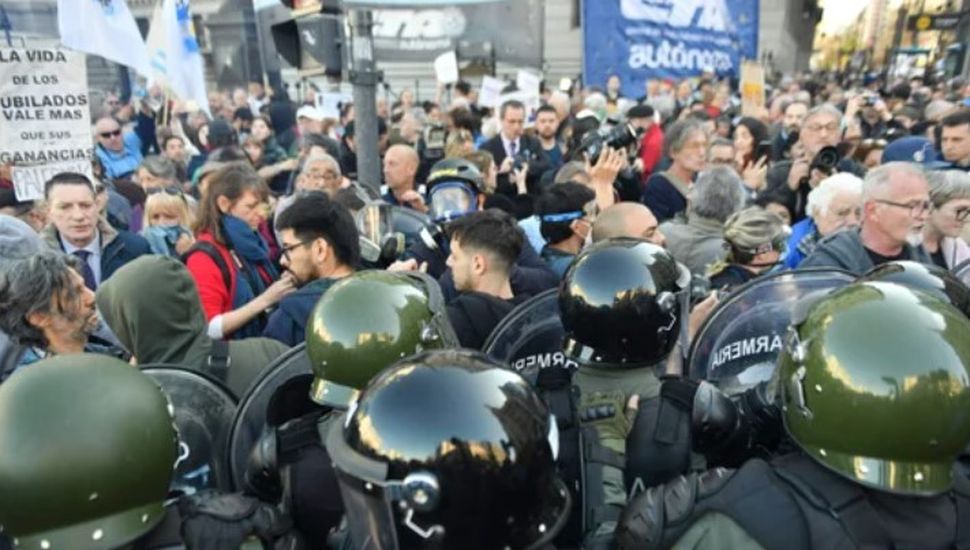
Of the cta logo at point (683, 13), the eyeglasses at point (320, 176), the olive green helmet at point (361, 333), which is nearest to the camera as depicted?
the olive green helmet at point (361, 333)

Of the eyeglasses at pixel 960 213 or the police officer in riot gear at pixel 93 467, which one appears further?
the eyeglasses at pixel 960 213

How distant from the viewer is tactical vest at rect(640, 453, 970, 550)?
161 centimetres

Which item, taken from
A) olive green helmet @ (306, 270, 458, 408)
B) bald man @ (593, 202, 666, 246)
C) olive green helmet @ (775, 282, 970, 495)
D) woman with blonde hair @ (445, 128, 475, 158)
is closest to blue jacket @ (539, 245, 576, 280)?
bald man @ (593, 202, 666, 246)

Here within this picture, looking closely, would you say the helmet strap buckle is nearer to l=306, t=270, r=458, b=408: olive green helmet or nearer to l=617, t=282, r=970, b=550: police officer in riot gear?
l=617, t=282, r=970, b=550: police officer in riot gear

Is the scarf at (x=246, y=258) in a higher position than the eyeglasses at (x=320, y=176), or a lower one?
lower

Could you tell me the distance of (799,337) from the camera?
184cm

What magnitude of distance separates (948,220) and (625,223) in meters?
1.71

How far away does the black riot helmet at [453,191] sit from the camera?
4.98 meters

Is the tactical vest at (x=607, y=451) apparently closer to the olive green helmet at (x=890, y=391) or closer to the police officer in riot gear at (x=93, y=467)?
the olive green helmet at (x=890, y=391)

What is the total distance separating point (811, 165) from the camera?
5.97m

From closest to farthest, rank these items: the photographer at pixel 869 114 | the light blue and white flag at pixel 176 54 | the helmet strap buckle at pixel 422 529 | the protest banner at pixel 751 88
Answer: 1. the helmet strap buckle at pixel 422 529
2. the light blue and white flag at pixel 176 54
3. the photographer at pixel 869 114
4. the protest banner at pixel 751 88

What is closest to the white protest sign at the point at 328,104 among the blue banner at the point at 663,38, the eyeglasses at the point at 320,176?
the blue banner at the point at 663,38

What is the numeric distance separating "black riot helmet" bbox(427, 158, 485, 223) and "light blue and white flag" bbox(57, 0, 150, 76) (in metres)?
2.54

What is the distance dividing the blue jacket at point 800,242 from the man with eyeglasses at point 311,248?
2.45 m
